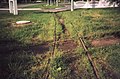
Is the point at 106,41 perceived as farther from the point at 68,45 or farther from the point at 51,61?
the point at 51,61

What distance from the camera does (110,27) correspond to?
14594mm

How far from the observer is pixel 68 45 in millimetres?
10844

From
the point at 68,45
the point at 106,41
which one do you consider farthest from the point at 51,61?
the point at 106,41

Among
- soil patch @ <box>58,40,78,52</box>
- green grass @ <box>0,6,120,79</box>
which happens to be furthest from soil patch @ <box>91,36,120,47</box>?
soil patch @ <box>58,40,78,52</box>

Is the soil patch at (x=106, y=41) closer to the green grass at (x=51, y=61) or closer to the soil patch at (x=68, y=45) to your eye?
the green grass at (x=51, y=61)

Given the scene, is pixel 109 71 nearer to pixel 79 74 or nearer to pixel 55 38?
pixel 79 74

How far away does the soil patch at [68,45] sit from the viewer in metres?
10.1

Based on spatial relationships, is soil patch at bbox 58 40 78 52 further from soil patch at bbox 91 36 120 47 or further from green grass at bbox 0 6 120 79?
soil patch at bbox 91 36 120 47

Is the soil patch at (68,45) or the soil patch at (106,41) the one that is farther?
the soil patch at (106,41)

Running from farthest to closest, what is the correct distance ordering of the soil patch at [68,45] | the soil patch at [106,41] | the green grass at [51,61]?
the soil patch at [106,41] → the soil patch at [68,45] → the green grass at [51,61]

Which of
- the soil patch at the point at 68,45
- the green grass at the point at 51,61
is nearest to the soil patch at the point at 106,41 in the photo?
the green grass at the point at 51,61

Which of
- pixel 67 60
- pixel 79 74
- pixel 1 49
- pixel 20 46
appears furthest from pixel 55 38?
pixel 79 74

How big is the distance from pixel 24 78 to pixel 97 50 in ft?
12.1

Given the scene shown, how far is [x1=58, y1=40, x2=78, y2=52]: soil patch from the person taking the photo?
1013 cm
